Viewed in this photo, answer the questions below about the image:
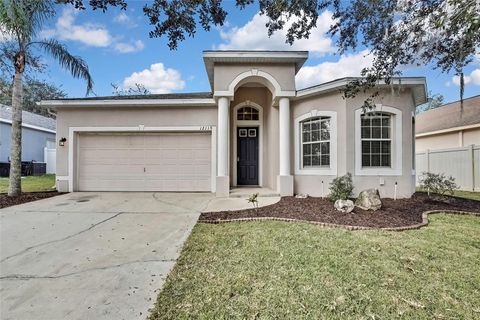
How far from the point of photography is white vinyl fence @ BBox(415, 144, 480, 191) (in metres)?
11.6

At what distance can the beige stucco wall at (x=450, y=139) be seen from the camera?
13.6 m

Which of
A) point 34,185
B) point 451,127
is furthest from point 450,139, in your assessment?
point 34,185

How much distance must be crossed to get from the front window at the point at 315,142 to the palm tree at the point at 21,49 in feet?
27.5

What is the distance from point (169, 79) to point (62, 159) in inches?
549

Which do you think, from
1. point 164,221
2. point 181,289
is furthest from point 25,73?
point 181,289

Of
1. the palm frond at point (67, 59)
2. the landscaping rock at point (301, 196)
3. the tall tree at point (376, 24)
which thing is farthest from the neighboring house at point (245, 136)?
the tall tree at point (376, 24)

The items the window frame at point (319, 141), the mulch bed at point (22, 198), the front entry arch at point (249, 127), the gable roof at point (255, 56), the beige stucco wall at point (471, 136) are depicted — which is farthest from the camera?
the beige stucco wall at point (471, 136)

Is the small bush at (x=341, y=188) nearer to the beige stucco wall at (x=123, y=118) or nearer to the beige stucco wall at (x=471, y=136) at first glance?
the beige stucco wall at (x=123, y=118)

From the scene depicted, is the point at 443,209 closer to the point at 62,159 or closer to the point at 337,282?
the point at 337,282

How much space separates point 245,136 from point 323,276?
807cm

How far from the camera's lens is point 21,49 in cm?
852

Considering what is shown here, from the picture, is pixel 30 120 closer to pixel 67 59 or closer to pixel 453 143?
pixel 67 59

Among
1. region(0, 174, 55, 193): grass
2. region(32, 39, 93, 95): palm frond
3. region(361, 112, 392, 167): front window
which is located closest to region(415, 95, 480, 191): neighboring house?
region(361, 112, 392, 167): front window

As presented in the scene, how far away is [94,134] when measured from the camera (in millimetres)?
10344
